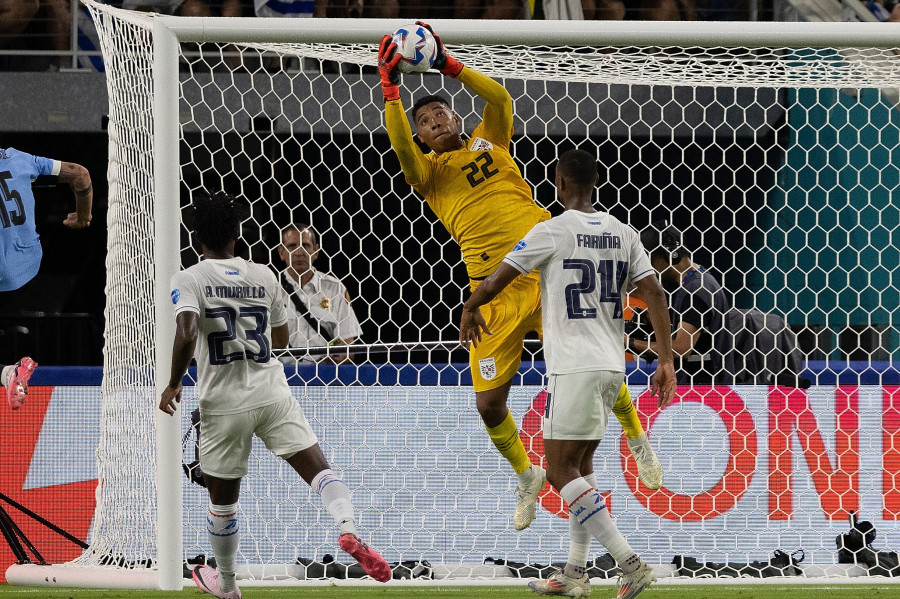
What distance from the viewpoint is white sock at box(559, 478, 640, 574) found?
4336 millimetres

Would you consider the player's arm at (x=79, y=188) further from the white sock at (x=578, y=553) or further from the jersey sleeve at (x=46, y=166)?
the white sock at (x=578, y=553)

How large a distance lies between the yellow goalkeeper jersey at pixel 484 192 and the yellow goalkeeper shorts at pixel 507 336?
194 millimetres

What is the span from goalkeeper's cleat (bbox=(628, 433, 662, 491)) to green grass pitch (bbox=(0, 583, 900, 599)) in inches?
19.8

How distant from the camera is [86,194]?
5.70m

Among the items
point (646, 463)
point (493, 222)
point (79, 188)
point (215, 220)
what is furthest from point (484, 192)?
point (79, 188)

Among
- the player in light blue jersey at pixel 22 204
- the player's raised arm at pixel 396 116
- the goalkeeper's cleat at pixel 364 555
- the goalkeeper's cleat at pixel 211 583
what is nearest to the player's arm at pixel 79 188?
the player in light blue jersey at pixel 22 204

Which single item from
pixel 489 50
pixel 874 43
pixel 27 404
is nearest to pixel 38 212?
pixel 27 404

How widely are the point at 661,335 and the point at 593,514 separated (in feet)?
2.48

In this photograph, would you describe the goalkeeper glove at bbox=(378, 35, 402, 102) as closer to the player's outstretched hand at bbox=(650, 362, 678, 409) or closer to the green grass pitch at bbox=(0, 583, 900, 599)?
the player's outstretched hand at bbox=(650, 362, 678, 409)

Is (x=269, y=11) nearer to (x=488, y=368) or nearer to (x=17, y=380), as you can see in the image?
(x=17, y=380)

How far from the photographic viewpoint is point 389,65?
4.69m

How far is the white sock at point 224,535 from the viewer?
452 cm

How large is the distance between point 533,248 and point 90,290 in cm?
→ 705

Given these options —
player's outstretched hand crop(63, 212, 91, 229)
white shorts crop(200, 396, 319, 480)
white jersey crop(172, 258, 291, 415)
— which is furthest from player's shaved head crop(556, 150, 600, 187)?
player's outstretched hand crop(63, 212, 91, 229)
